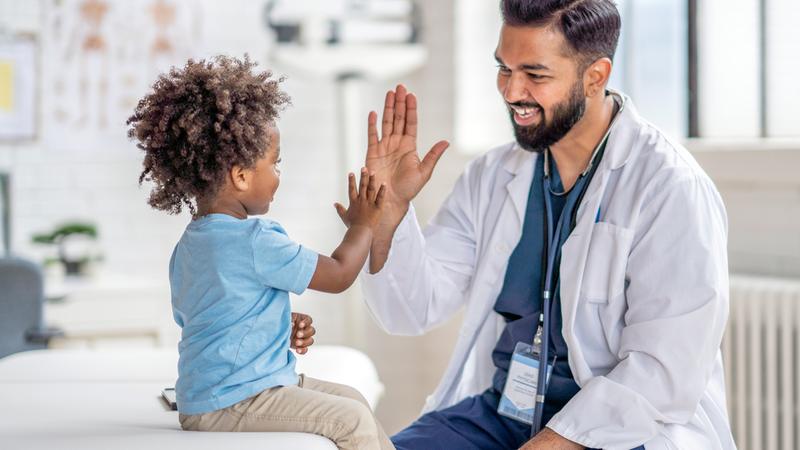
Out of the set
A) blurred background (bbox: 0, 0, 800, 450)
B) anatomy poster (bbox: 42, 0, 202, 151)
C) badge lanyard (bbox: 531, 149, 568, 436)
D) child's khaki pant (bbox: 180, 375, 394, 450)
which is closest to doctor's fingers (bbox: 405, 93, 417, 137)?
badge lanyard (bbox: 531, 149, 568, 436)

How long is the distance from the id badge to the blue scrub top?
29 millimetres

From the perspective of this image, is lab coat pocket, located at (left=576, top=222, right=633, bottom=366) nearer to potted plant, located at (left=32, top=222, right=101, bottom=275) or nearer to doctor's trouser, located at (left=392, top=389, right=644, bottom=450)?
doctor's trouser, located at (left=392, top=389, right=644, bottom=450)

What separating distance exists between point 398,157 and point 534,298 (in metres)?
0.37

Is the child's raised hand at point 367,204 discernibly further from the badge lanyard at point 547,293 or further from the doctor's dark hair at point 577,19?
the doctor's dark hair at point 577,19

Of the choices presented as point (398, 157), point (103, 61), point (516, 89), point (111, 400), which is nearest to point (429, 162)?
point (398, 157)

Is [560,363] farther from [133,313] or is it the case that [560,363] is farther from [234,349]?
[133,313]

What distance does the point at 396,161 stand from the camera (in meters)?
1.95

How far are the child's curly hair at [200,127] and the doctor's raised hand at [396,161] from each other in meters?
0.44

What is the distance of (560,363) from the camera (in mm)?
1859

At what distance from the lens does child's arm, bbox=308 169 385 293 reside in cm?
151

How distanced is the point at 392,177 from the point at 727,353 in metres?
1.25

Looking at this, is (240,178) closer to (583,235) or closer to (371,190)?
(371,190)

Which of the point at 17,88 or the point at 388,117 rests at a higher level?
the point at 17,88

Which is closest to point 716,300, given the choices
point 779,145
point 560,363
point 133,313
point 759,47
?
point 560,363
